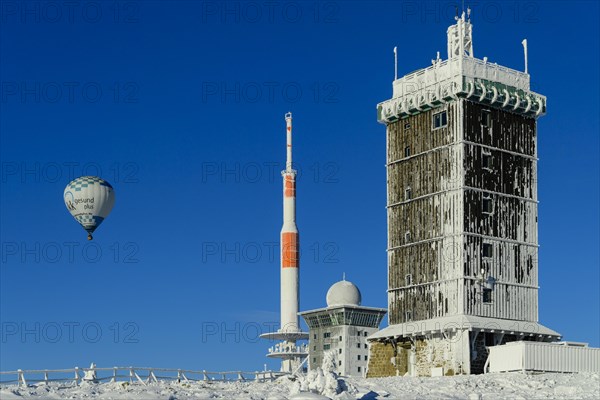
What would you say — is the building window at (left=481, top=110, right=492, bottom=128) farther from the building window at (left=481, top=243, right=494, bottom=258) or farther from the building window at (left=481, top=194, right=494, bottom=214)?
the building window at (left=481, top=243, right=494, bottom=258)

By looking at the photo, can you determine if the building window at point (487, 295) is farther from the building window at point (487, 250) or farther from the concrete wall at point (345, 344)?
the concrete wall at point (345, 344)

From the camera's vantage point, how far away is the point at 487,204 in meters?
78.8

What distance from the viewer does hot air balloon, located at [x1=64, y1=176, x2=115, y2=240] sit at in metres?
79.4

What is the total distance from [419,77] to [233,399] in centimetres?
3562

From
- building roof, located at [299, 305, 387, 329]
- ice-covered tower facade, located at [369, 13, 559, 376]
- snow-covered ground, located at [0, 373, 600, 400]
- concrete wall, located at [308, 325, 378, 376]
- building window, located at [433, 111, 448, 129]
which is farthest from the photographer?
concrete wall, located at [308, 325, 378, 376]

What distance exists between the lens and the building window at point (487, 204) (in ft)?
258

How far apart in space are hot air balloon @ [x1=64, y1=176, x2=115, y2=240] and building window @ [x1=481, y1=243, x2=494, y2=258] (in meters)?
25.7

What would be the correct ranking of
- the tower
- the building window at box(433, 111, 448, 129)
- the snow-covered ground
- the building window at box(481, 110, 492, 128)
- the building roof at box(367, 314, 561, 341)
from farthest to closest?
the tower < the building window at box(481, 110, 492, 128) < the building window at box(433, 111, 448, 129) < the building roof at box(367, 314, 561, 341) < the snow-covered ground

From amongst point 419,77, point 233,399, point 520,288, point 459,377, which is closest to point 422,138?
point 419,77

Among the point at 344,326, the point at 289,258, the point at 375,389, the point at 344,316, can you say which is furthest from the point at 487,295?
the point at 344,326

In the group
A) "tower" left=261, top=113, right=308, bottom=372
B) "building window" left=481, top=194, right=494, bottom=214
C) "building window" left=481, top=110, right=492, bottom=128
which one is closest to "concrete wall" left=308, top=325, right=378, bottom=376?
"tower" left=261, top=113, right=308, bottom=372

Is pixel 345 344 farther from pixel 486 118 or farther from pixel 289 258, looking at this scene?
pixel 486 118

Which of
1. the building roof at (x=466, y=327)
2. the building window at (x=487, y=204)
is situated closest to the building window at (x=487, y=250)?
the building window at (x=487, y=204)

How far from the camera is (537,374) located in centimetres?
7212
